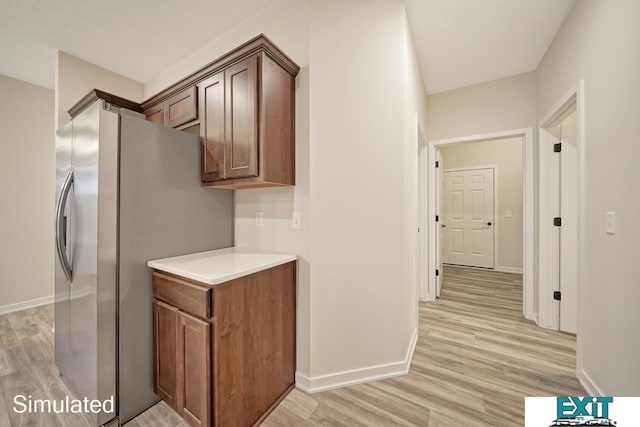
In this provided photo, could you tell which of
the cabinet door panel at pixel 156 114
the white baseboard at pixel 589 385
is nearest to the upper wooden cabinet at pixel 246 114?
the cabinet door panel at pixel 156 114

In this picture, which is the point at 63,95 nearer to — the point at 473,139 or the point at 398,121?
the point at 398,121

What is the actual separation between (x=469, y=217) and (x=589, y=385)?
4.11 m

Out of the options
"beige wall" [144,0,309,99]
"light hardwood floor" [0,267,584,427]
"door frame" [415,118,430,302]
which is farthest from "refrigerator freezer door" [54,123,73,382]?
"door frame" [415,118,430,302]

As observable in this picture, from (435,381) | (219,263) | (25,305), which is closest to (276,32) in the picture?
(219,263)

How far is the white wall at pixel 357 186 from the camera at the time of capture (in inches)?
66.4

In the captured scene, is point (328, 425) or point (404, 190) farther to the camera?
point (404, 190)

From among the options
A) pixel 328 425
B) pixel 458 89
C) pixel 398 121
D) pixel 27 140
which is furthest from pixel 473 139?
pixel 27 140

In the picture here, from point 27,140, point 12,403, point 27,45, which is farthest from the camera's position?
point 27,140

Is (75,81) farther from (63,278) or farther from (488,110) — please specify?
(488,110)

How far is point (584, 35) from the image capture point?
1785 millimetres

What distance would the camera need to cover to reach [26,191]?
3.06 metres

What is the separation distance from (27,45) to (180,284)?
10.2 feet

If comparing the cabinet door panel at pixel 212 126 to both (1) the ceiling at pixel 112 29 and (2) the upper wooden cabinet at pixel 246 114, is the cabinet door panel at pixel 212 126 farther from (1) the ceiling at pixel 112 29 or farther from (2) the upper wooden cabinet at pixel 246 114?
(1) the ceiling at pixel 112 29

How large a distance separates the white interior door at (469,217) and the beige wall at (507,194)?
0.14 m
